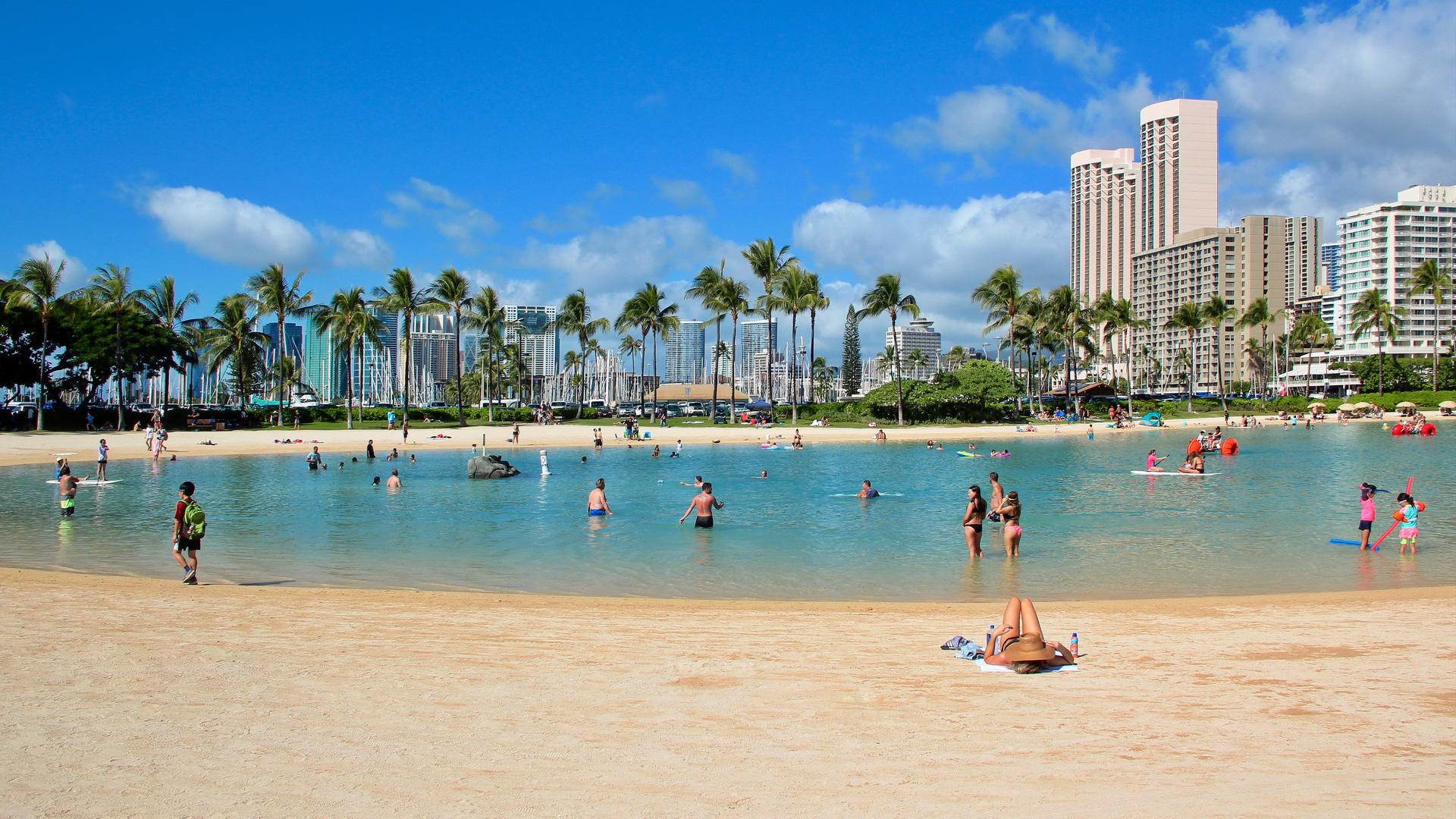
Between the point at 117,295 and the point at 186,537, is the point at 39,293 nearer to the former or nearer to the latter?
the point at 117,295

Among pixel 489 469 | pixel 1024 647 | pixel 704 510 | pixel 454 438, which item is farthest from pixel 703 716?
pixel 454 438

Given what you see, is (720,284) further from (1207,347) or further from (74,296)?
(1207,347)

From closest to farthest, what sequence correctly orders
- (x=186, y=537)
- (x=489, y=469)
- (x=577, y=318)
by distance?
(x=186, y=537), (x=489, y=469), (x=577, y=318)

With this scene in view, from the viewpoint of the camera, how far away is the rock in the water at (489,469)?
3212 centimetres

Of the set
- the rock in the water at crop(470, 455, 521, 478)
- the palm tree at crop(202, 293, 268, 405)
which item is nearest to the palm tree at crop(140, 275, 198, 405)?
the palm tree at crop(202, 293, 268, 405)

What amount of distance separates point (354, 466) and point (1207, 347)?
200465 millimetres

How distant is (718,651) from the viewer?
8.53 metres

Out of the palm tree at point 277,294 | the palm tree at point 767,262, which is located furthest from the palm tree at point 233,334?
the palm tree at point 767,262

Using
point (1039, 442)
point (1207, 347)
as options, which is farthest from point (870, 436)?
point (1207, 347)

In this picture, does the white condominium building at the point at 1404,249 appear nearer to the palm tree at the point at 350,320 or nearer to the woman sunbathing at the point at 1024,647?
the palm tree at the point at 350,320

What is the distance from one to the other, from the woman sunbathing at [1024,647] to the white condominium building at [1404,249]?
7173 inches

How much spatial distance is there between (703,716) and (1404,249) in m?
204

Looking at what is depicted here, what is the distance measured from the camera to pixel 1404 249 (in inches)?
6245

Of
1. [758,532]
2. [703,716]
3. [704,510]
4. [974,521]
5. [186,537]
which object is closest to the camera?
[703,716]
